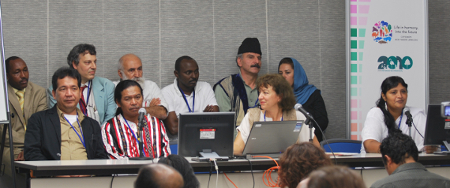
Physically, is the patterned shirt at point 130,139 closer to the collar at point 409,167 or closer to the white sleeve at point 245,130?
the white sleeve at point 245,130

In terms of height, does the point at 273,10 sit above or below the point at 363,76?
above

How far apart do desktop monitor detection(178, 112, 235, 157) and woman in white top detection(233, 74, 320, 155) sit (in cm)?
54

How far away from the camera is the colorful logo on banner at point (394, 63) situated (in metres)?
5.30

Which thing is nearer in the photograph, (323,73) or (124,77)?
(124,77)

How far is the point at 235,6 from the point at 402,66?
229cm

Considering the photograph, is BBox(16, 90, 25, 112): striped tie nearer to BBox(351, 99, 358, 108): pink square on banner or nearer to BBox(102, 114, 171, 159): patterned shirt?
BBox(102, 114, 171, 159): patterned shirt

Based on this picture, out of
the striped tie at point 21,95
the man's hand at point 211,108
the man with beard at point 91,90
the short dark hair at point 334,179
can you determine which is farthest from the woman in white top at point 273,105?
the short dark hair at point 334,179

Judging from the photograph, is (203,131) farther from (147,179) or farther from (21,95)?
(21,95)

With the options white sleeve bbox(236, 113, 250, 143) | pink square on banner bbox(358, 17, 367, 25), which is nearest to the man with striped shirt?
white sleeve bbox(236, 113, 250, 143)

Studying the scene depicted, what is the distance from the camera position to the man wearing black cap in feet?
15.7

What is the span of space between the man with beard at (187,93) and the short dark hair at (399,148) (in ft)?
7.57

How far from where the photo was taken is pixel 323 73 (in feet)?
18.5

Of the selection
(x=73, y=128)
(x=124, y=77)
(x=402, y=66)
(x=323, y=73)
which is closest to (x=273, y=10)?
(x=323, y=73)

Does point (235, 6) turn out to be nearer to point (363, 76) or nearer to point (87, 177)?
point (363, 76)
